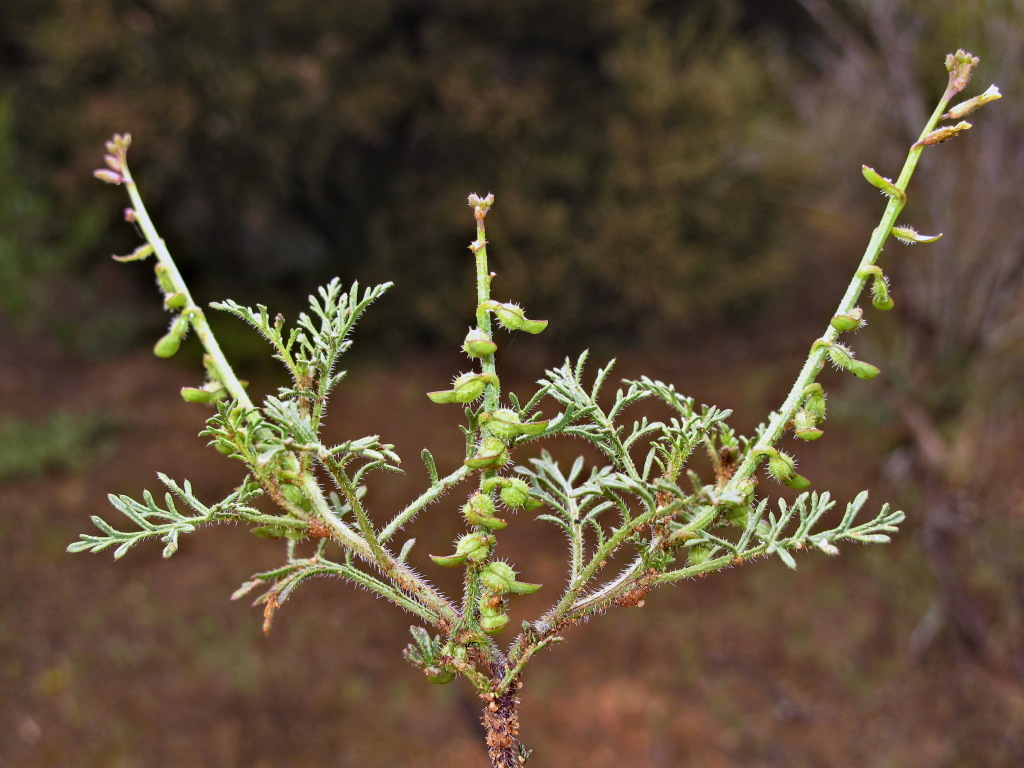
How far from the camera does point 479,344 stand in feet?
2.18

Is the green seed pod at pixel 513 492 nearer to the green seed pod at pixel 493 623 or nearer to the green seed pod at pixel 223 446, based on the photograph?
the green seed pod at pixel 493 623

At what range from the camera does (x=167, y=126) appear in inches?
269

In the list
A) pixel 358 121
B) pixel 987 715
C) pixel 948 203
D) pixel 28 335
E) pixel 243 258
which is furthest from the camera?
pixel 28 335

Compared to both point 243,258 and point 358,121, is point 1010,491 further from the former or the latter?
point 243,258

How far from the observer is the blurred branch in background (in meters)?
5.77

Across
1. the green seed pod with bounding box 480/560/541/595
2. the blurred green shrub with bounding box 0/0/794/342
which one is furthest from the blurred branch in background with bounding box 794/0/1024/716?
the green seed pod with bounding box 480/560/541/595

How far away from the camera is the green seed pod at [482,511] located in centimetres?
69

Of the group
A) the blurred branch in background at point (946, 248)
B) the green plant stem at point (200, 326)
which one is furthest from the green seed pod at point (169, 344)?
the blurred branch in background at point (946, 248)

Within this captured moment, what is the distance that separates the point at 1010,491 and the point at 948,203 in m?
2.41

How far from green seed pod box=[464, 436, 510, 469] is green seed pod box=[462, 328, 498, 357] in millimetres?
71

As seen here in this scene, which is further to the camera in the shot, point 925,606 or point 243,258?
point 243,258

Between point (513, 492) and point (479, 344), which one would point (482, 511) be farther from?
point (479, 344)

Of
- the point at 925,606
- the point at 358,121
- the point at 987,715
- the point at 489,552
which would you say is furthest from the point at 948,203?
the point at 489,552

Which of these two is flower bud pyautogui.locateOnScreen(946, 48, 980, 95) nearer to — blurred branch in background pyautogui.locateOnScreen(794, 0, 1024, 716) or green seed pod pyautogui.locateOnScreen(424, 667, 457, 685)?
green seed pod pyautogui.locateOnScreen(424, 667, 457, 685)
